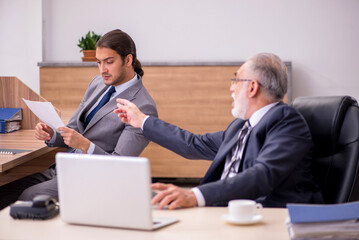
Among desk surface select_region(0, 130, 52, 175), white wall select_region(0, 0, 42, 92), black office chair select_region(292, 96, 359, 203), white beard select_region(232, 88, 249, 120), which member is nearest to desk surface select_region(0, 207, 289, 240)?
black office chair select_region(292, 96, 359, 203)

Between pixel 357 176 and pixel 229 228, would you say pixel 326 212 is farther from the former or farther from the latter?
pixel 357 176

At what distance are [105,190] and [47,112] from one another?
1272 mm

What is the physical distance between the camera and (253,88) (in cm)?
216

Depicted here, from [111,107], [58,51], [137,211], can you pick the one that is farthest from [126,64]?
[58,51]

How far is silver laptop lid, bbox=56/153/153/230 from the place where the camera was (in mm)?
1428

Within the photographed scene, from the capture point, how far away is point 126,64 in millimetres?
2963

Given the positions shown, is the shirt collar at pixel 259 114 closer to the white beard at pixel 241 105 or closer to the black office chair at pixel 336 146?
the white beard at pixel 241 105

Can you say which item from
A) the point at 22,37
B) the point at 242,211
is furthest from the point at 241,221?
the point at 22,37

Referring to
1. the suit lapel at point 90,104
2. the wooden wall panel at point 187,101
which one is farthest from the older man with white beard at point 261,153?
the wooden wall panel at point 187,101

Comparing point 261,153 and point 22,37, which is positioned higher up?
point 22,37

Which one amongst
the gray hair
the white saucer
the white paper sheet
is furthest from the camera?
the white paper sheet

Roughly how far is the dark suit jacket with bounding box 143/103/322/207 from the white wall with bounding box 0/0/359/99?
11.0 ft

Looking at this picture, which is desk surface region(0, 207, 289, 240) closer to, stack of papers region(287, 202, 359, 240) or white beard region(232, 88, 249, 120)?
stack of papers region(287, 202, 359, 240)

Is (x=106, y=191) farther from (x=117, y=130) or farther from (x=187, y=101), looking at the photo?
(x=187, y=101)
